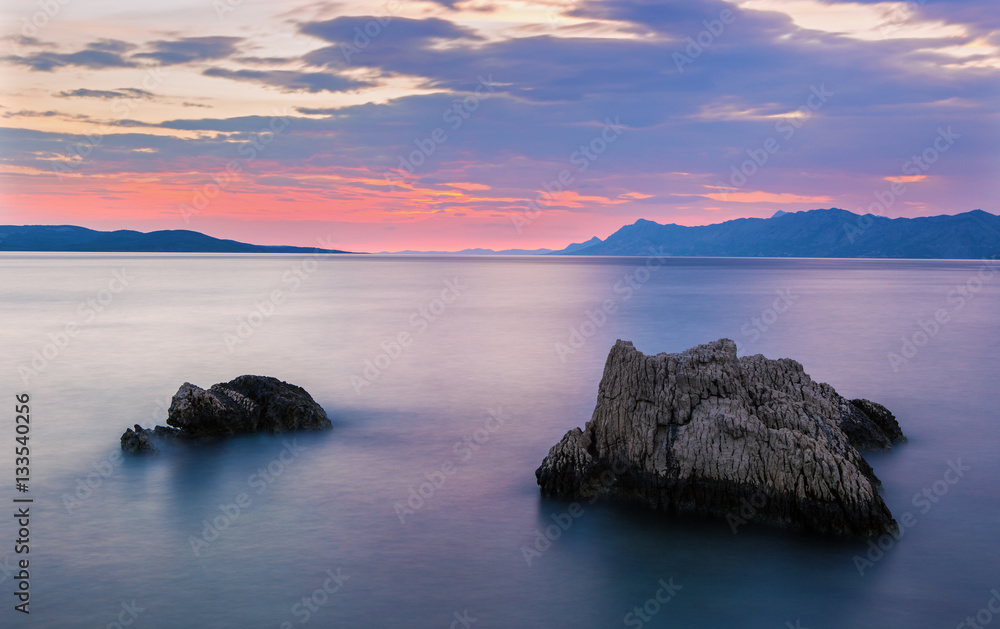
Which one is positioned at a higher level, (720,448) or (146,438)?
(720,448)

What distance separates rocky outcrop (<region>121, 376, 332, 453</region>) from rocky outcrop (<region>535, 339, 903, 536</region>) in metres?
7.77

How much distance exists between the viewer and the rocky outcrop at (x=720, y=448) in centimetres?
1260

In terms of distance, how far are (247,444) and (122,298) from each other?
186 feet

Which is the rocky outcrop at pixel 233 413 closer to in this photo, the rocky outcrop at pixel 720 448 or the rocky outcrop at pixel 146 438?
the rocky outcrop at pixel 146 438

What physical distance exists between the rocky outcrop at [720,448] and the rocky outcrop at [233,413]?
7.77m

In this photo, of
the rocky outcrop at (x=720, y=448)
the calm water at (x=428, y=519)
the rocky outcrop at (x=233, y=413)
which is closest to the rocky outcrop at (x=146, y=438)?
the rocky outcrop at (x=233, y=413)

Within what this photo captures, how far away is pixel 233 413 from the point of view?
18719 mm

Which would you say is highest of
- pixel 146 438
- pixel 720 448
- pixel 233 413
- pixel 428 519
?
pixel 720 448

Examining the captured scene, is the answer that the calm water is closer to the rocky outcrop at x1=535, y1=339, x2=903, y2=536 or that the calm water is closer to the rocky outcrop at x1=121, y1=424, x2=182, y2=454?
the rocky outcrop at x1=121, y1=424, x2=182, y2=454

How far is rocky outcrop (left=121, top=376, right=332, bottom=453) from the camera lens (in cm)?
1828

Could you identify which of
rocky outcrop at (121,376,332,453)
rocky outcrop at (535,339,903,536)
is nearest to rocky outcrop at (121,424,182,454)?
rocky outcrop at (121,376,332,453)

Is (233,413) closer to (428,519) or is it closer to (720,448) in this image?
(428,519)

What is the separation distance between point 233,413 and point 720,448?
11.9 m

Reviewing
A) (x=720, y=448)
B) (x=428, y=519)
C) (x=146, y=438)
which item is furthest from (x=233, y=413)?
(x=720, y=448)
